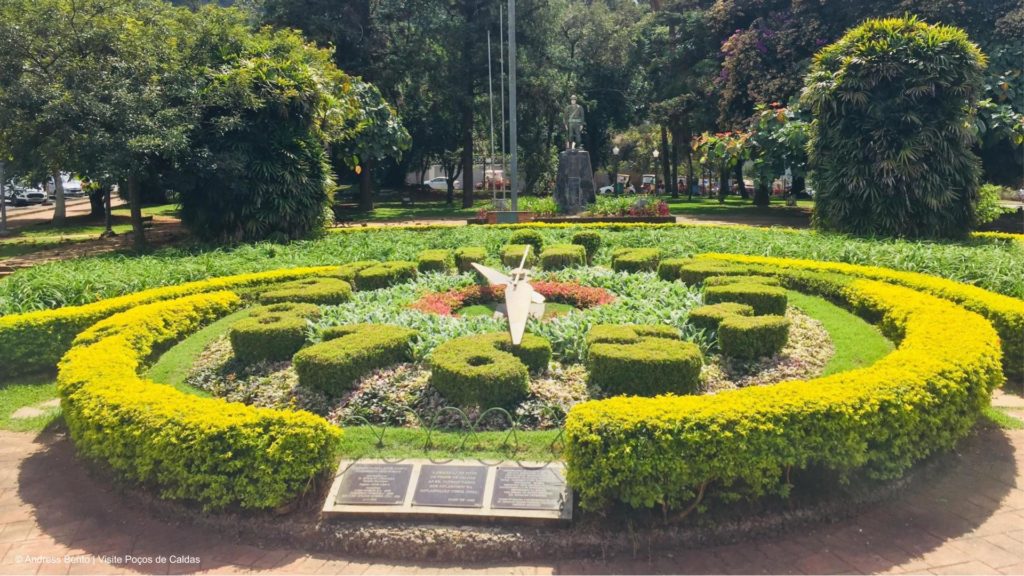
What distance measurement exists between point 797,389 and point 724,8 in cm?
2437

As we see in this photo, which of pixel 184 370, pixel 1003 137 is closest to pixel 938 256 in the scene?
pixel 184 370

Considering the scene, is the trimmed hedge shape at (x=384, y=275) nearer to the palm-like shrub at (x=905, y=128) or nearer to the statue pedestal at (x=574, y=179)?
the palm-like shrub at (x=905, y=128)

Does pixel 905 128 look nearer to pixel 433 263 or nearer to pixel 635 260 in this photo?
pixel 635 260

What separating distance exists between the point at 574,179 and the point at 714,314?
48.6 feet

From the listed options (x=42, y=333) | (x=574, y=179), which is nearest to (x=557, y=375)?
(x=42, y=333)

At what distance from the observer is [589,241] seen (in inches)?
468

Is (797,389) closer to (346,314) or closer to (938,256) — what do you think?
(346,314)

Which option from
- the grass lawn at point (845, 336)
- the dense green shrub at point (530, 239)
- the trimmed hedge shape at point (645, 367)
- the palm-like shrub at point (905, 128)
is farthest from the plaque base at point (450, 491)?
the palm-like shrub at point (905, 128)

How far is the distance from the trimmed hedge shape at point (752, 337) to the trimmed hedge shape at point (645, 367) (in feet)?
2.37

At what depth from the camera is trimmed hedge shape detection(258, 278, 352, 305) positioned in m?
8.46

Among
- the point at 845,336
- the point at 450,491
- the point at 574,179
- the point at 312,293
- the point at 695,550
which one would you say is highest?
the point at 574,179

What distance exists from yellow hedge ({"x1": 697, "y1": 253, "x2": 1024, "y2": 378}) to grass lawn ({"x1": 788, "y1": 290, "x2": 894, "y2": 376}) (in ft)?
2.74

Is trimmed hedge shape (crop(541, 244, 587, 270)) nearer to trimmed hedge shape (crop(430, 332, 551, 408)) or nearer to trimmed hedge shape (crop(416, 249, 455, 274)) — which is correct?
trimmed hedge shape (crop(416, 249, 455, 274))

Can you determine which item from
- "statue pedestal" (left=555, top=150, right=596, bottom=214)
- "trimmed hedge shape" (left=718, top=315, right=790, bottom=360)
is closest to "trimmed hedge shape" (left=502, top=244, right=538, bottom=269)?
"trimmed hedge shape" (left=718, top=315, right=790, bottom=360)
